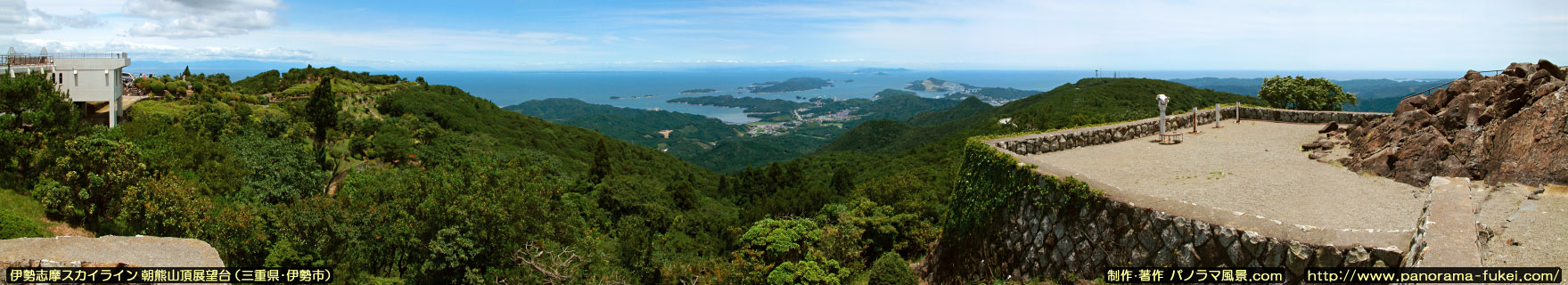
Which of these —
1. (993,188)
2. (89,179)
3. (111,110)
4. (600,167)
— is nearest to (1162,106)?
(993,188)

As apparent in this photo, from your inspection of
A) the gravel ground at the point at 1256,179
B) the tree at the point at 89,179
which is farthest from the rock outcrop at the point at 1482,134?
the tree at the point at 89,179

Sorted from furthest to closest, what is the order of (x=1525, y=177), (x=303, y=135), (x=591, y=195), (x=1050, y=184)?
(x=591, y=195) → (x=303, y=135) → (x=1050, y=184) → (x=1525, y=177)

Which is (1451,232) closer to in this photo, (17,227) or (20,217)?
(17,227)

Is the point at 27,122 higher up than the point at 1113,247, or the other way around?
the point at 27,122

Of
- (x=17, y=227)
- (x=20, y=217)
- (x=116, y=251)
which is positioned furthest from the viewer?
(x=20, y=217)

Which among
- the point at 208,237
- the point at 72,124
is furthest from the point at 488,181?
the point at 72,124

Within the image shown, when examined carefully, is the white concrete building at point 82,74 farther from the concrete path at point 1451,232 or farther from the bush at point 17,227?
the concrete path at point 1451,232

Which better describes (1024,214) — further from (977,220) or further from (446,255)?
(446,255)
